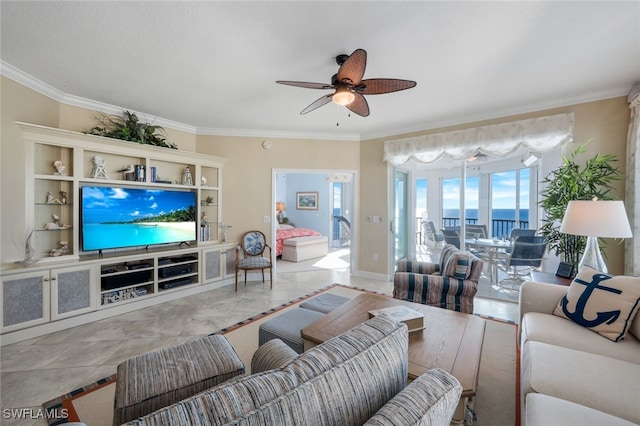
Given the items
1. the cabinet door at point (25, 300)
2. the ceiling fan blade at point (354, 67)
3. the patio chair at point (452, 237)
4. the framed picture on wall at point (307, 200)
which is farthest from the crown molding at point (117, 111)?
the framed picture on wall at point (307, 200)

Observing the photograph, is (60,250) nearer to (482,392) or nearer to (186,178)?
(186,178)

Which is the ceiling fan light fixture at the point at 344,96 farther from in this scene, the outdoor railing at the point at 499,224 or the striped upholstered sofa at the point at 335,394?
the outdoor railing at the point at 499,224

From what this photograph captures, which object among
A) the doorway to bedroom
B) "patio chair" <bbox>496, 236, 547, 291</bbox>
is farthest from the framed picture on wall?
"patio chair" <bbox>496, 236, 547, 291</bbox>

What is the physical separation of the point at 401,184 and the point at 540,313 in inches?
126

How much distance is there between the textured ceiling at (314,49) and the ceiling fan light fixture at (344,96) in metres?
0.35

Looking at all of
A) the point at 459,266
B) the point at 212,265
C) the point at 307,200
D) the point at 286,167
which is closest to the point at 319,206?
the point at 307,200

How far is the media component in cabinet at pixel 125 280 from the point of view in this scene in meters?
3.12

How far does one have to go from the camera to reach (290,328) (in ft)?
6.56

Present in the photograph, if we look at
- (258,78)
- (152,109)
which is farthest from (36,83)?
(258,78)

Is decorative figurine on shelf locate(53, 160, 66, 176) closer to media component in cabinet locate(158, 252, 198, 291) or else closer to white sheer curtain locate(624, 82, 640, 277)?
media component in cabinet locate(158, 252, 198, 291)

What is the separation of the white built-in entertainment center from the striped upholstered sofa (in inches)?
124

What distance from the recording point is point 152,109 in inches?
142

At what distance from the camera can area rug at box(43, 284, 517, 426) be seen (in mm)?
1694

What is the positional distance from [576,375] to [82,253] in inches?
179
